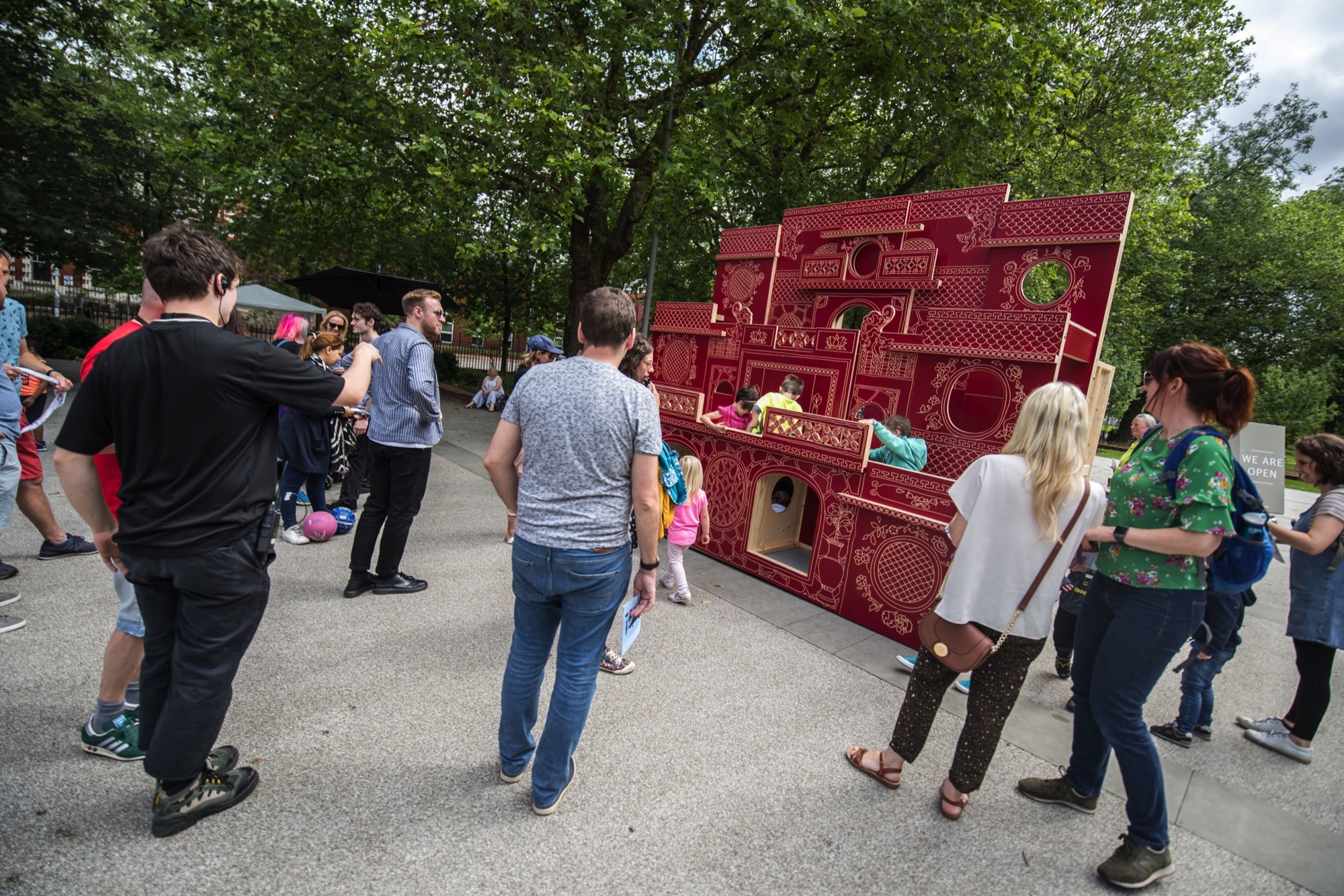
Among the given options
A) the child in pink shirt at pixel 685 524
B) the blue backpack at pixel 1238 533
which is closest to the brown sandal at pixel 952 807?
the blue backpack at pixel 1238 533

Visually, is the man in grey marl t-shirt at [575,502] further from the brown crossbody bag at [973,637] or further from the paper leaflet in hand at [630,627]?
the brown crossbody bag at [973,637]

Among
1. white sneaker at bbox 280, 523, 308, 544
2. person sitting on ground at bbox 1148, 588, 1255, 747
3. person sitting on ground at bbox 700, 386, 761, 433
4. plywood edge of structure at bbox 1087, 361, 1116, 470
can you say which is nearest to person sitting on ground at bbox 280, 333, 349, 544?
white sneaker at bbox 280, 523, 308, 544

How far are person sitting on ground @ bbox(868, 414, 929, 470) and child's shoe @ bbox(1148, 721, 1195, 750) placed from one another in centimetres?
210

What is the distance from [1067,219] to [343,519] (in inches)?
256

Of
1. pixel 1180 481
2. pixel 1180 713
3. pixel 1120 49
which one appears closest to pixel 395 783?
pixel 1180 481

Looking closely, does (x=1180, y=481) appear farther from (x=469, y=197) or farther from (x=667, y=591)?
(x=469, y=197)

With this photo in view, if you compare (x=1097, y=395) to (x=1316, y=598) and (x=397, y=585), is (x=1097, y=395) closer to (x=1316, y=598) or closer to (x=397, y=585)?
(x=1316, y=598)

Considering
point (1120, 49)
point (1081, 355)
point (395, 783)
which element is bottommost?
point (395, 783)

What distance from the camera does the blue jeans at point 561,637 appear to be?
2.19 metres

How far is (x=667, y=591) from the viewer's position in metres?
5.04

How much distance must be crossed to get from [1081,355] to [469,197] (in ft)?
27.1

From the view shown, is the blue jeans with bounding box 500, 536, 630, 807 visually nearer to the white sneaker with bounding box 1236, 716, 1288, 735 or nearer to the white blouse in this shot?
the white blouse

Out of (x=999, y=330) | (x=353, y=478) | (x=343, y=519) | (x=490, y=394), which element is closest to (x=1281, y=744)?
(x=999, y=330)

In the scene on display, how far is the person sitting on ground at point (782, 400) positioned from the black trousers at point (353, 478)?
3857 millimetres
